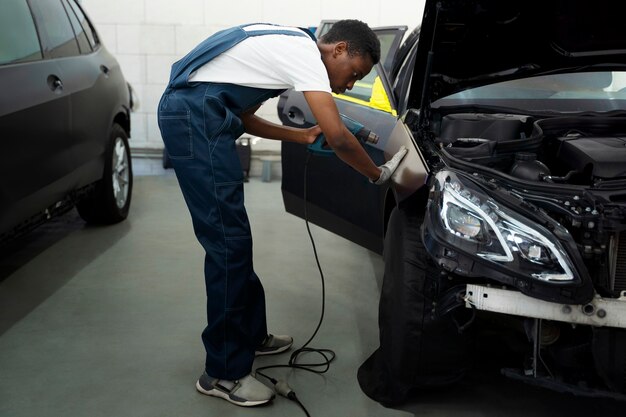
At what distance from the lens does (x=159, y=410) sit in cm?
261

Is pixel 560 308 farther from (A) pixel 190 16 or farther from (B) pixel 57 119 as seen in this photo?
(A) pixel 190 16

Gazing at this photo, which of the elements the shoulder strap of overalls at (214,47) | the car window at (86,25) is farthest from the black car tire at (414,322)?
the car window at (86,25)

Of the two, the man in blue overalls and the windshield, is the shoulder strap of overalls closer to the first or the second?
the man in blue overalls

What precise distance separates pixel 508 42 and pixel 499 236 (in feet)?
3.69

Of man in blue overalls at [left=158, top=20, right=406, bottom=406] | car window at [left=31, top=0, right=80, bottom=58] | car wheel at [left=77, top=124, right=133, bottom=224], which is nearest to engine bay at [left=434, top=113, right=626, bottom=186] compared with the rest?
man in blue overalls at [left=158, top=20, right=406, bottom=406]

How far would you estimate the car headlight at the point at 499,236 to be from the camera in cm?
→ 199

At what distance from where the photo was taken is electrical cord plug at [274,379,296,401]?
2720 mm

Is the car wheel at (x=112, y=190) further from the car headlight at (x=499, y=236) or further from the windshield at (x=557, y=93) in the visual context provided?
the car headlight at (x=499, y=236)

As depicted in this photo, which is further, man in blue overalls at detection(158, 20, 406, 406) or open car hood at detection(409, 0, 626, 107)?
open car hood at detection(409, 0, 626, 107)

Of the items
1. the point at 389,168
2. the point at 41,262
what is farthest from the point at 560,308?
the point at 41,262

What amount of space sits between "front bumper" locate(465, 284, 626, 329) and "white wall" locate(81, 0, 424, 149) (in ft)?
16.9

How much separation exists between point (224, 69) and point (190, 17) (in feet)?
15.1

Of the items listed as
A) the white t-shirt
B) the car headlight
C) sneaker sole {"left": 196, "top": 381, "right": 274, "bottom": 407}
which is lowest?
sneaker sole {"left": 196, "top": 381, "right": 274, "bottom": 407}

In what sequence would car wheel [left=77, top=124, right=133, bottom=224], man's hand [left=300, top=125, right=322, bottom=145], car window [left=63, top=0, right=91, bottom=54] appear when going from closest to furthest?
man's hand [left=300, top=125, right=322, bottom=145] < car window [left=63, top=0, right=91, bottom=54] < car wheel [left=77, top=124, right=133, bottom=224]
